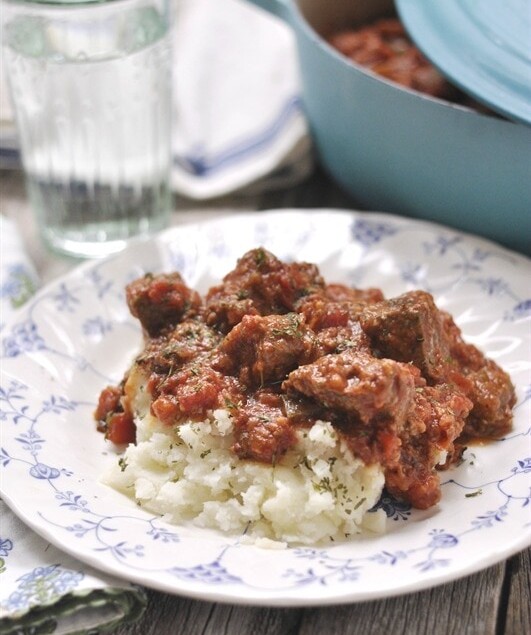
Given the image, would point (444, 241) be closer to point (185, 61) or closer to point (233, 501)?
point (233, 501)

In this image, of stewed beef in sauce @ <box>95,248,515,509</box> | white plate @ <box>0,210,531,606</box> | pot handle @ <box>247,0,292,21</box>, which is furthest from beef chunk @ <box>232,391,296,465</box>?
pot handle @ <box>247,0,292,21</box>

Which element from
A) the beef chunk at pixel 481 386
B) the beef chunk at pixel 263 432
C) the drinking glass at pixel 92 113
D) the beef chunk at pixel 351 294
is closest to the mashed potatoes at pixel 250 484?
the beef chunk at pixel 263 432

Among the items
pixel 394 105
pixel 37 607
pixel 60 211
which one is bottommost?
pixel 60 211

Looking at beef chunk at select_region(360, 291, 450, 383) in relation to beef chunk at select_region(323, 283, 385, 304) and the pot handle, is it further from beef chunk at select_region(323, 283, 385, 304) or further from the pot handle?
the pot handle

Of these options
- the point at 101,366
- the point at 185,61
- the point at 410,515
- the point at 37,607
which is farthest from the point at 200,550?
the point at 185,61

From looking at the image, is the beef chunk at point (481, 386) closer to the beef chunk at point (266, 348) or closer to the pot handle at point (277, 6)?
the beef chunk at point (266, 348)
